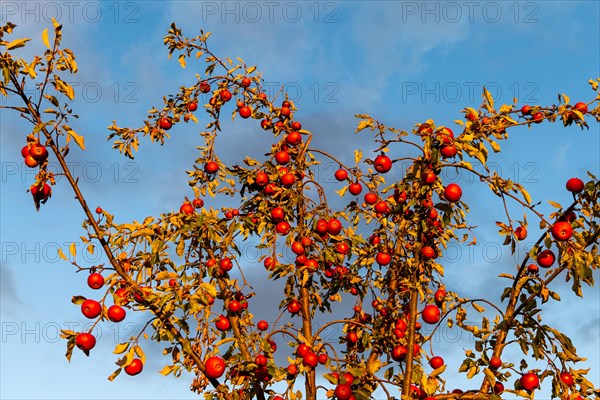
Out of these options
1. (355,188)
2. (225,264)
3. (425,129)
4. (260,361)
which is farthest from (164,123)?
(425,129)

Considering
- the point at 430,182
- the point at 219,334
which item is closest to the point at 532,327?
the point at 430,182

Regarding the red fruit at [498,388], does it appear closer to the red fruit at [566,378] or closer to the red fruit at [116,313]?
the red fruit at [566,378]

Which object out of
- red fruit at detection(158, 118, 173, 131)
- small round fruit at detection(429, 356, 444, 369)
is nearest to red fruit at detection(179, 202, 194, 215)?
red fruit at detection(158, 118, 173, 131)

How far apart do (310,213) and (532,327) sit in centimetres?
332

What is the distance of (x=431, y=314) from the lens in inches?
346

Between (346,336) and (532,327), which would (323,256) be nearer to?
(346,336)

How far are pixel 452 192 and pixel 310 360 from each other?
2721mm

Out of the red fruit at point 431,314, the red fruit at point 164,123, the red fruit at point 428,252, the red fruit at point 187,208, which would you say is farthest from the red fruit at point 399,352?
the red fruit at point 164,123

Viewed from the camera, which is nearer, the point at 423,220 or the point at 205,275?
the point at 423,220

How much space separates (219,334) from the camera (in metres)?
8.93

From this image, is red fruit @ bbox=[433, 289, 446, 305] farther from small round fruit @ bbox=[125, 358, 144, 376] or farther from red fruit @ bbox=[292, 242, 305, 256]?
small round fruit @ bbox=[125, 358, 144, 376]

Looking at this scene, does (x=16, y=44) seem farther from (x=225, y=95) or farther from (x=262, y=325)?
(x=262, y=325)

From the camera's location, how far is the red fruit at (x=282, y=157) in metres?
10.1

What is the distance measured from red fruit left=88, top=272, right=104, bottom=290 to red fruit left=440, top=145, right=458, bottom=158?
13.6ft
